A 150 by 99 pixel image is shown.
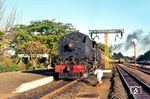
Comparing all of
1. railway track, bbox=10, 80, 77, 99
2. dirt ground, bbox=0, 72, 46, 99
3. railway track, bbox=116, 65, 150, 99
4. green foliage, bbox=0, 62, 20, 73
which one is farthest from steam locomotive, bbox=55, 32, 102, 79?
green foliage, bbox=0, 62, 20, 73

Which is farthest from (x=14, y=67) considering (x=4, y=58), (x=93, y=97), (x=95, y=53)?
(x=93, y=97)

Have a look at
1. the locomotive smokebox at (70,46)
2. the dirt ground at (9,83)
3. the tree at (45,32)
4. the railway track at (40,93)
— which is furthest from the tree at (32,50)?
the railway track at (40,93)

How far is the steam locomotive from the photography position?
31.0 meters

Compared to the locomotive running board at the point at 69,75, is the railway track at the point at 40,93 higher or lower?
lower

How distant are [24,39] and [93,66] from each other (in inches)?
1563

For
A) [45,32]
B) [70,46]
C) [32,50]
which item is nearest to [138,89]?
[70,46]

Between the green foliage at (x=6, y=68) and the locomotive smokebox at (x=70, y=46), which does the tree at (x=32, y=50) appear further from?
the locomotive smokebox at (x=70, y=46)

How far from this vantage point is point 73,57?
32.2 meters

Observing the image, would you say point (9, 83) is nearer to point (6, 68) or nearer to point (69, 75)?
point (69, 75)

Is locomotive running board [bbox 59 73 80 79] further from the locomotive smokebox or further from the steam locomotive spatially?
the locomotive smokebox

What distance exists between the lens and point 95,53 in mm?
40125

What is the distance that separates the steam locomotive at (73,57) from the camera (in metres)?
31.0

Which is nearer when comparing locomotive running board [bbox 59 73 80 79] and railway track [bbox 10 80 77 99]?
railway track [bbox 10 80 77 99]

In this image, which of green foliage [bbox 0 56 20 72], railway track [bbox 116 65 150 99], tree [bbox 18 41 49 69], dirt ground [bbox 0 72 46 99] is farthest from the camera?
tree [bbox 18 41 49 69]
